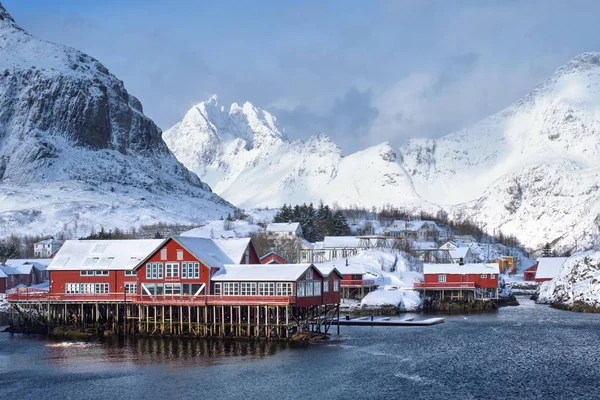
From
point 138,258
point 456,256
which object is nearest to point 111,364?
point 138,258

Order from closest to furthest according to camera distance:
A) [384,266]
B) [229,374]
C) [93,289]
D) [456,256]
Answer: [229,374] < [93,289] < [384,266] < [456,256]

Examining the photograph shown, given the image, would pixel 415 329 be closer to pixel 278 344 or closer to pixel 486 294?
pixel 278 344

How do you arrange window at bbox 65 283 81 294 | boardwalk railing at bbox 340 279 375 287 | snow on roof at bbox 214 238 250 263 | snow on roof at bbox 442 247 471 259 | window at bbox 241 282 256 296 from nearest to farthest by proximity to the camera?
window at bbox 241 282 256 296 → snow on roof at bbox 214 238 250 263 → window at bbox 65 283 81 294 → boardwalk railing at bbox 340 279 375 287 → snow on roof at bbox 442 247 471 259

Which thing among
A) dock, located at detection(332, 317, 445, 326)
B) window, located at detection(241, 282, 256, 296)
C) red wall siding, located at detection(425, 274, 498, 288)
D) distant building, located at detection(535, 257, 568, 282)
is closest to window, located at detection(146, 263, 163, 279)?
window, located at detection(241, 282, 256, 296)

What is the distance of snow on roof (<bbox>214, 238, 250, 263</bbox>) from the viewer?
84125 millimetres

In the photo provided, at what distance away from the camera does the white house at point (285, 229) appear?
18645 centimetres

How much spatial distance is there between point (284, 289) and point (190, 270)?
9.87 m

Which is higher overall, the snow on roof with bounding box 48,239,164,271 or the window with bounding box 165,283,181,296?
the snow on roof with bounding box 48,239,164,271

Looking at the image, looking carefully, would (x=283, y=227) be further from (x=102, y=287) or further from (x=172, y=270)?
(x=172, y=270)

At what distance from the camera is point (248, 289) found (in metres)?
76.3

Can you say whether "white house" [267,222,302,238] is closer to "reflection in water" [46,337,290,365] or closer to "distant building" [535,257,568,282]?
"distant building" [535,257,568,282]

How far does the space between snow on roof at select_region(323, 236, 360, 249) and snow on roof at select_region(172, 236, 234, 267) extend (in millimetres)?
88206

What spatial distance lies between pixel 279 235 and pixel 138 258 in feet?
327

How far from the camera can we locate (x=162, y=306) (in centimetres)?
7938
